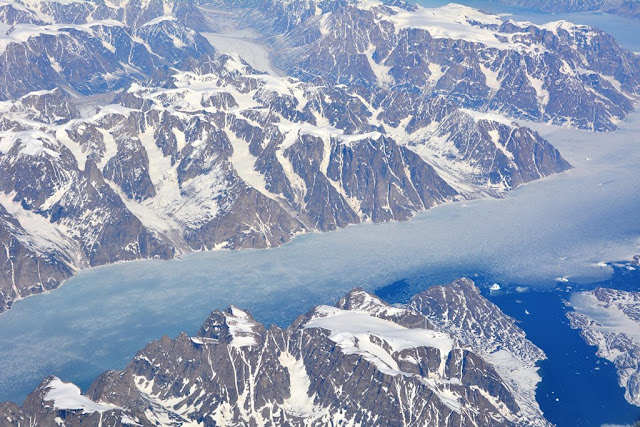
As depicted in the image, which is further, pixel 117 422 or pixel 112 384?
pixel 112 384

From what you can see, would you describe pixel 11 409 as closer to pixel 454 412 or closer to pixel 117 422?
pixel 117 422

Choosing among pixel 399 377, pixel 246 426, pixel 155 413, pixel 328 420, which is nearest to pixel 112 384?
pixel 155 413

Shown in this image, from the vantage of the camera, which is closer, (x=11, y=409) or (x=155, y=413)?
(x=11, y=409)

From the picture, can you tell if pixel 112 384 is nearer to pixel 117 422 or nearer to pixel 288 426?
pixel 117 422

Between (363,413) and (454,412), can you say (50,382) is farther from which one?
(454,412)

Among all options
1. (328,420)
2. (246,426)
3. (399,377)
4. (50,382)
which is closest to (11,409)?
(50,382)

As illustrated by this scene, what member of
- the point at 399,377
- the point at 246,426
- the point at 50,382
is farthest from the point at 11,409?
the point at 399,377

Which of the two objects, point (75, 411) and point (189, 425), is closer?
point (75, 411)
